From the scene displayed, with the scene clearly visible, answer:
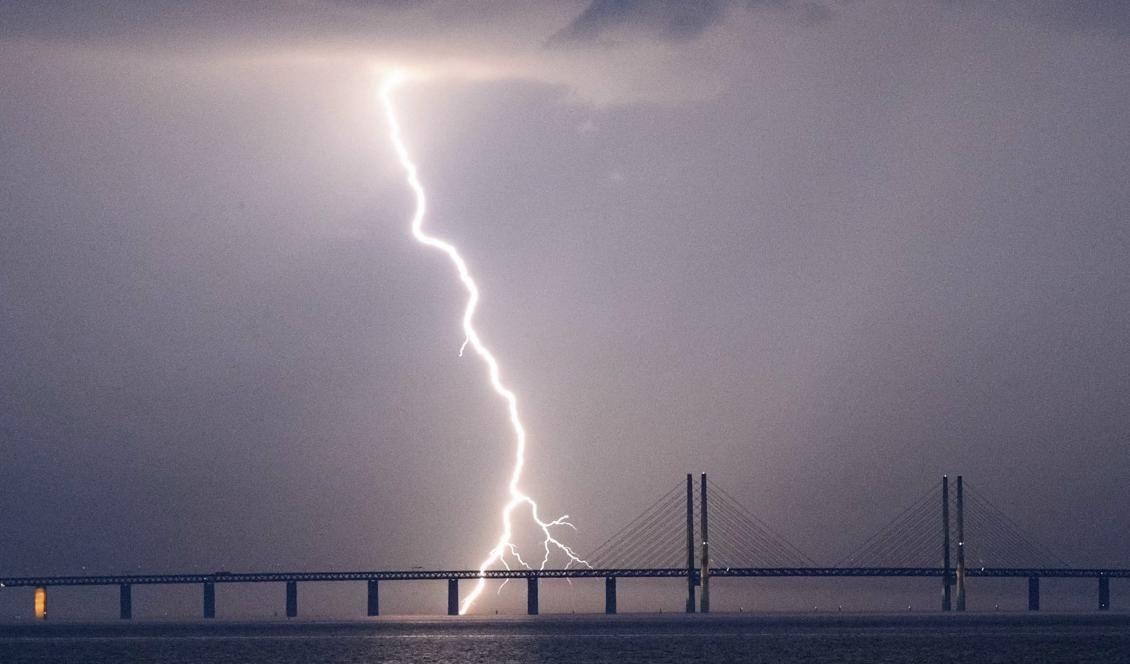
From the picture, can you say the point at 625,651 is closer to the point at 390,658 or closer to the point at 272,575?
the point at 390,658

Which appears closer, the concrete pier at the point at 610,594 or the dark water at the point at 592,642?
the dark water at the point at 592,642

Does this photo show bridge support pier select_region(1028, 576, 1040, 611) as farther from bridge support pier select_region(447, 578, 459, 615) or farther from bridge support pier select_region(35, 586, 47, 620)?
bridge support pier select_region(35, 586, 47, 620)

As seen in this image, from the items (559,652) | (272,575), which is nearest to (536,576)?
(272,575)

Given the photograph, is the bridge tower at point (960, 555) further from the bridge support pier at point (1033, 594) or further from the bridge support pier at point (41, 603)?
the bridge support pier at point (41, 603)

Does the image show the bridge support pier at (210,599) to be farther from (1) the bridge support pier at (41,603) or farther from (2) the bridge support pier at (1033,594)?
(2) the bridge support pier at (1033,594)
